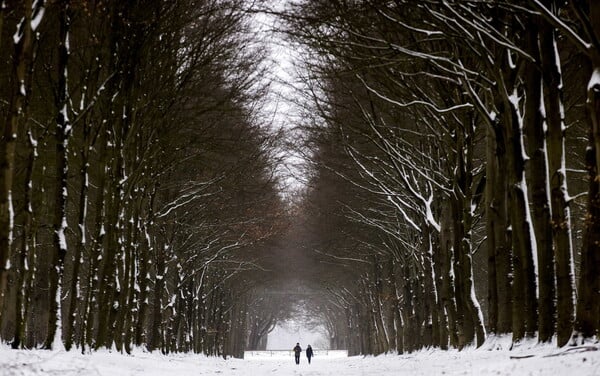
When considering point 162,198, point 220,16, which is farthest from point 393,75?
point 162,198

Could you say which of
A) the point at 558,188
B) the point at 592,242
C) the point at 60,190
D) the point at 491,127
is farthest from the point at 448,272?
the point at 60,190

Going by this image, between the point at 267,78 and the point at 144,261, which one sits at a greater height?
the point at 267,78

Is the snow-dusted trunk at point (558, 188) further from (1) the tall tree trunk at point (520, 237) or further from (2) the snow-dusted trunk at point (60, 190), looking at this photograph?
(2) the snow-dusted trunk at point (60, 190)

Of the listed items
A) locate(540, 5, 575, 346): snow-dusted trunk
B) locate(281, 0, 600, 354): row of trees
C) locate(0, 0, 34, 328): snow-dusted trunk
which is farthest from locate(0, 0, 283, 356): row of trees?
locate(540, 5, 575, 346): snow-dusted trunk

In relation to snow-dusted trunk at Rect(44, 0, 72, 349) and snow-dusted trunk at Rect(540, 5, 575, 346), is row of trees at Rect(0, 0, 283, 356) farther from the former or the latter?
snow-dusted trunk at Rect(540, 5, 575, 346)

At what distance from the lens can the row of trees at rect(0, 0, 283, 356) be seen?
12.1 meters

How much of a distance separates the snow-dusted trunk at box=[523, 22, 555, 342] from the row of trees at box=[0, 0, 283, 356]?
657 cm

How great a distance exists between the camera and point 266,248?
3797 cm

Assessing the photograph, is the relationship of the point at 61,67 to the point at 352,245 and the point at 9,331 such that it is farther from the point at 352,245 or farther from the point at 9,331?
the point at 352,245

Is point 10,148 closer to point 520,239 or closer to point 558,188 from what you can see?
point 558,188

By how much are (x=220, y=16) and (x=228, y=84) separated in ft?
11.3

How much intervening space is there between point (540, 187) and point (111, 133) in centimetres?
1038

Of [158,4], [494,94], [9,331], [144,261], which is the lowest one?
[9,331]

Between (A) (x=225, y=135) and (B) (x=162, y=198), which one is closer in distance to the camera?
(A) (x=225, y=135)
